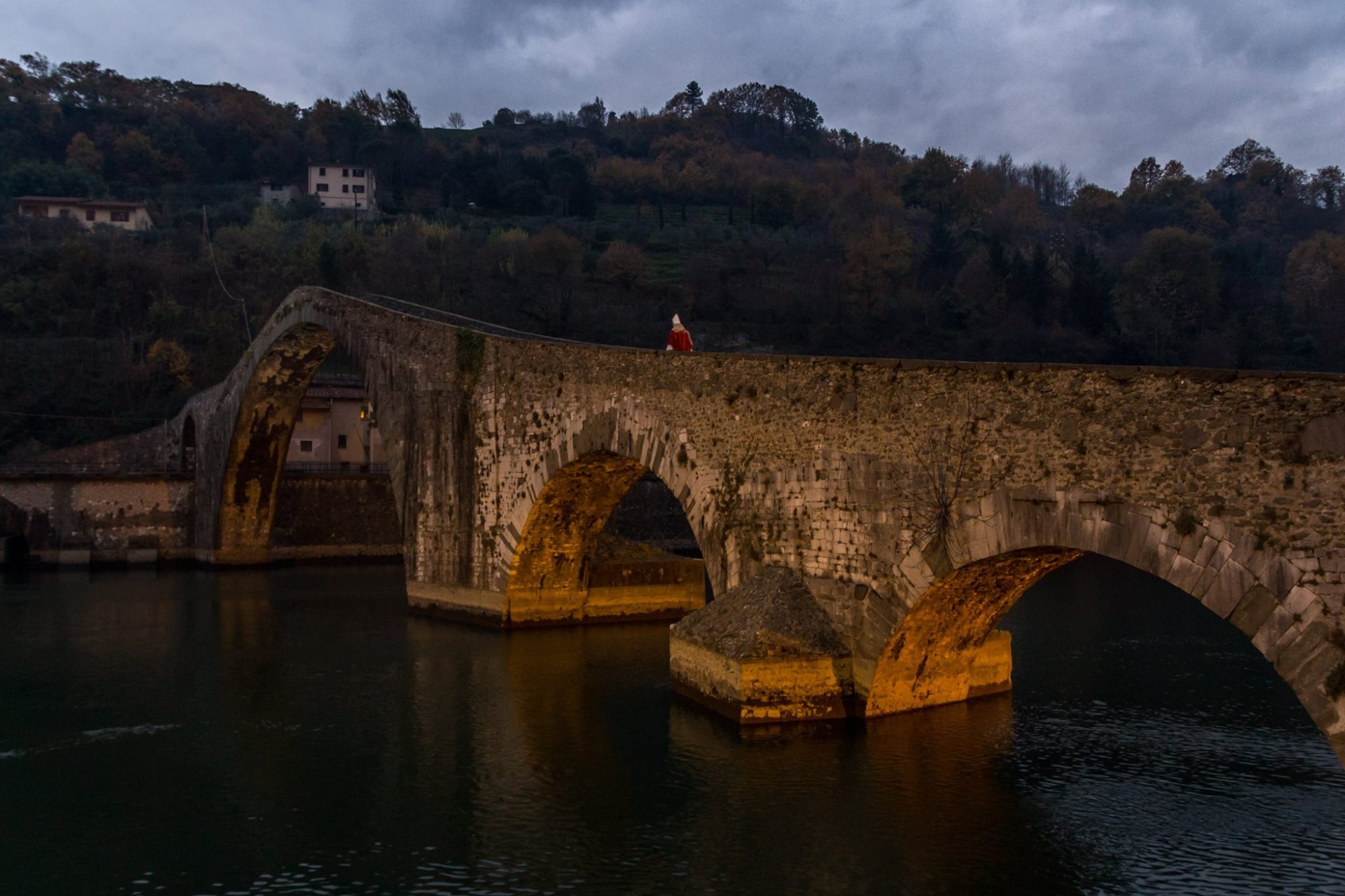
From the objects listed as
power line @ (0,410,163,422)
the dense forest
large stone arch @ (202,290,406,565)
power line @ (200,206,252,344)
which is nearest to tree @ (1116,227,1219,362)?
the dense forest

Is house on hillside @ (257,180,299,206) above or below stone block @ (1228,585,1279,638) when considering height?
above

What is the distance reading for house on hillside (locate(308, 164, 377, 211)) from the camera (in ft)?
Result: 237

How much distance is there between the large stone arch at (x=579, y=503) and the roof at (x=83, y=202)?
5298 centimetres

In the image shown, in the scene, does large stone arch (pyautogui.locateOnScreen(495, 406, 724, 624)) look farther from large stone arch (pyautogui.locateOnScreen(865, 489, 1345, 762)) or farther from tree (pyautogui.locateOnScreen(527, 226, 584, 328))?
tree (pyautogui.locateOnScreen(527, 226, 584, 328))

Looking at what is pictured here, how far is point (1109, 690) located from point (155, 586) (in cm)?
2037

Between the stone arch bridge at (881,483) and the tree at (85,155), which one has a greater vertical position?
the tree at (85,155)

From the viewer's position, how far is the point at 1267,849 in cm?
867

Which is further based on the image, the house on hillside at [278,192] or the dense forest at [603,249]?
the house on hillside at [278,192]

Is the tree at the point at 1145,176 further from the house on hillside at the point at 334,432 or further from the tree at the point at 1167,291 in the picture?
the house on hillside at the point at 334,432

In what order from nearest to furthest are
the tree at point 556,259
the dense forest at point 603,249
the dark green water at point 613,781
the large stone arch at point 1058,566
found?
the large stone arch at point 1058,566, the dark green water at point 613,781, the dense forest at point 603,249, the tree at point 556,259

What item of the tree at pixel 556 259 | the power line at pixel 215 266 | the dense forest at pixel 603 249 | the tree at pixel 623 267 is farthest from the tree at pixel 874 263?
the power line at pixel 215 266

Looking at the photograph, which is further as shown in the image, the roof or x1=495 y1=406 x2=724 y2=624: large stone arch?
the roof

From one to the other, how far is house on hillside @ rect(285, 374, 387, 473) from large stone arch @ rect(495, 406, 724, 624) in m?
21.7

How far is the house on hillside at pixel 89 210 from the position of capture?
201 ft
